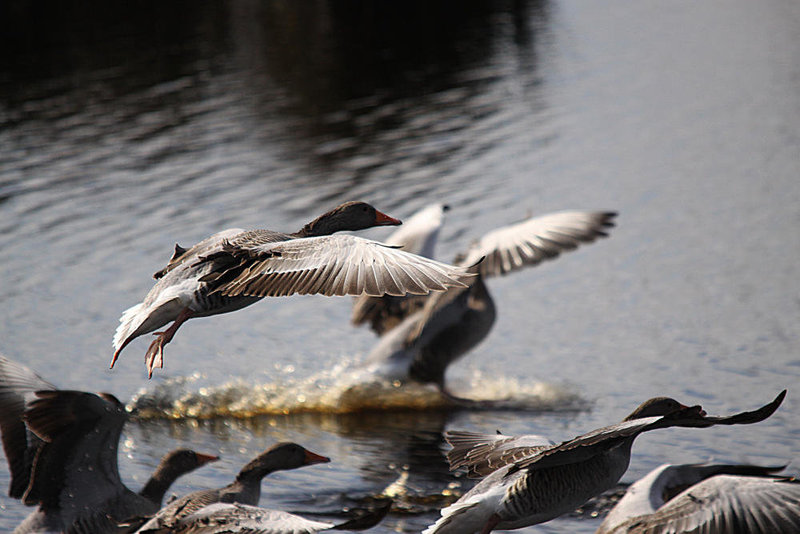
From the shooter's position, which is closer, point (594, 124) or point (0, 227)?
point (0, 227)

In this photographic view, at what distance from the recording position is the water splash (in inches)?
472

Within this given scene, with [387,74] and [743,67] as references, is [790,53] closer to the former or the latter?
[743,67]

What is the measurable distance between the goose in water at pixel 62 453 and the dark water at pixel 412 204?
1922 millimetres

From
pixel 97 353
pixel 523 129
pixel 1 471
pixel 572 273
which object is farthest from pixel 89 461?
pixel 523 129

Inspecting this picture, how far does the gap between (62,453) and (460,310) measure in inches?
232

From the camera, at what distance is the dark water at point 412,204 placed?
459 inches

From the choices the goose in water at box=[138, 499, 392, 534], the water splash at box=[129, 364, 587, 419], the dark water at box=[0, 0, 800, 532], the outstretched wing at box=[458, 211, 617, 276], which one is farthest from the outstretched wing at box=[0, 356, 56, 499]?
the outstretched wing at box=[458, 211, 617, 276]

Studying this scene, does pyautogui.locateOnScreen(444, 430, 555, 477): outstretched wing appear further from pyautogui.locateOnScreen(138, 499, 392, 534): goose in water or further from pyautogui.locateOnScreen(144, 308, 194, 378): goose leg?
pyautogui.locateOnScreen(144, 308, 194, 378): goose leg

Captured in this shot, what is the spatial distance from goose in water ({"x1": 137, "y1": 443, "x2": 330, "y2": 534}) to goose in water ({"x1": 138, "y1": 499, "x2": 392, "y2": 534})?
61 millimetres

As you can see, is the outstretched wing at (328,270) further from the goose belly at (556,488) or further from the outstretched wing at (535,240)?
the outstretched wing at (535,240)

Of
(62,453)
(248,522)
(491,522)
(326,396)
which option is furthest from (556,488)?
(326,396)

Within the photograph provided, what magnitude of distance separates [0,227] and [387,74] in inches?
555

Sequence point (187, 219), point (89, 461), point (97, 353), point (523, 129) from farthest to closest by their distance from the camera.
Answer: point (523, 129) < point (187, 219) < point (97, 353) < point (89, 461)

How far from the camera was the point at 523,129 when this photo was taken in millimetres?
24203
